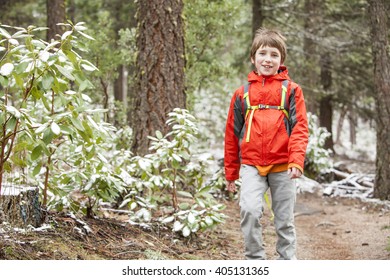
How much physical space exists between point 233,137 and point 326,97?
1264 cm

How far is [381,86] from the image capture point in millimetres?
9805

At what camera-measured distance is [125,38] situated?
36.7 ft

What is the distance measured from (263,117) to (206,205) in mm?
1441

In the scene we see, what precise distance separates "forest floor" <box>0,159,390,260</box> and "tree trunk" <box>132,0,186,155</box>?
128 centimetres

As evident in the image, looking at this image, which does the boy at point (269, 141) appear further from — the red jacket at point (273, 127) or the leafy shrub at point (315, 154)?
the leafy shrub at point (315, 154)

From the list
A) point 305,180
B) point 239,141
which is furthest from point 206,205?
point 305,180

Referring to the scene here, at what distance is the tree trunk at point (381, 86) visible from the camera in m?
9.65

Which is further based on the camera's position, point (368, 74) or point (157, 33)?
point (368, 74)

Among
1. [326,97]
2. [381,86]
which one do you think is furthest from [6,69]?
[326,97]

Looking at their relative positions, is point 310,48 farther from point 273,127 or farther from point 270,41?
point 273,127

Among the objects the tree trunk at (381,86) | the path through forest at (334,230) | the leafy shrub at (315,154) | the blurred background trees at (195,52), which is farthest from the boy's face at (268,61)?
the leafy shrub at (315,154)
